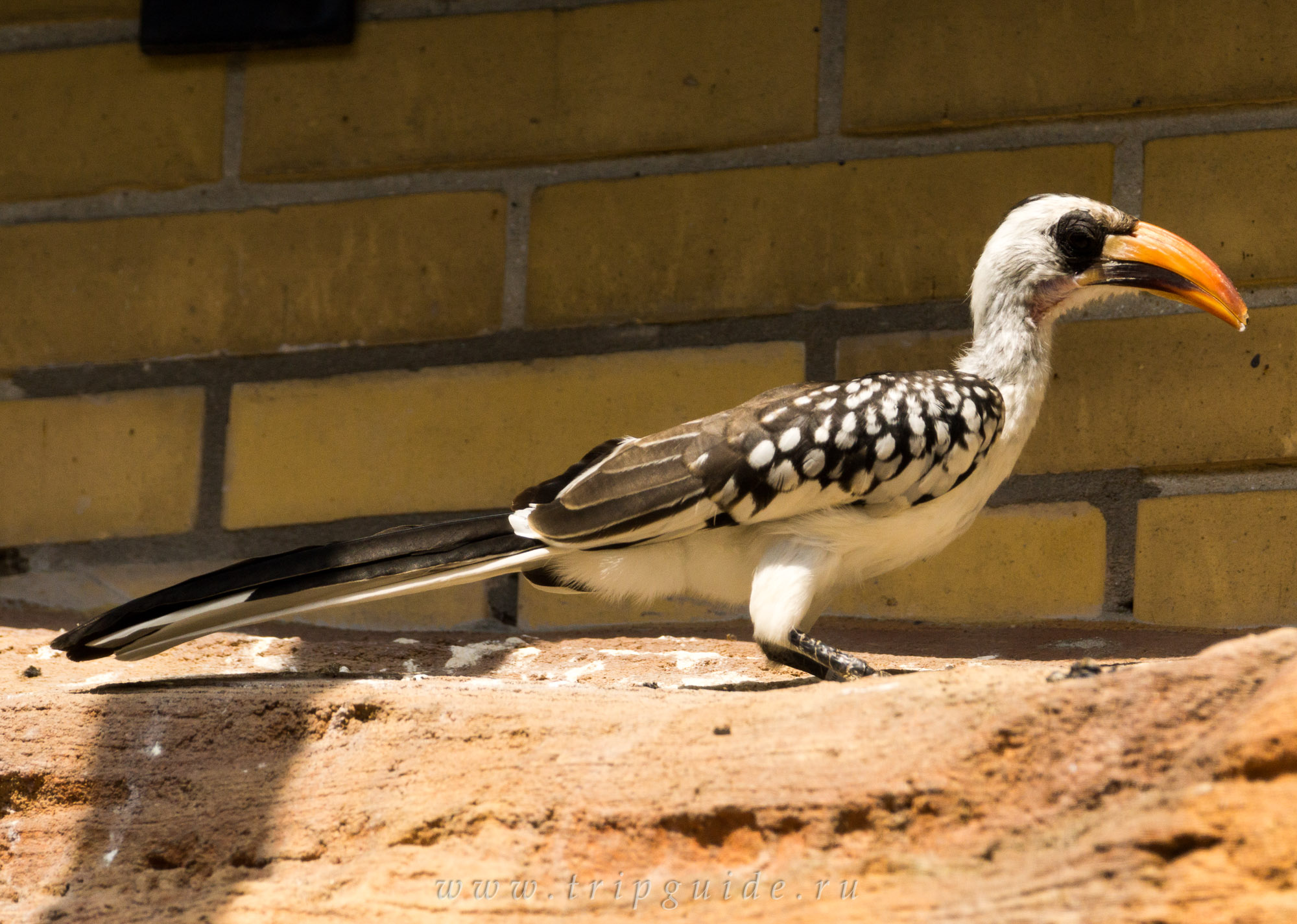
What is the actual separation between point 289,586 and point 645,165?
3.66 feet

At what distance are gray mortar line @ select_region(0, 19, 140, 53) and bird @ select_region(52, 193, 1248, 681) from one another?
1.38 meters

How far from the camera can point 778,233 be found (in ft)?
7.68

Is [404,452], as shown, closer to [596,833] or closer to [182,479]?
[182,479]

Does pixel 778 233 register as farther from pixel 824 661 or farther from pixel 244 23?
pixel 244 23

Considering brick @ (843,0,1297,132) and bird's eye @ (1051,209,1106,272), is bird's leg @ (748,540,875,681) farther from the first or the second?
brick @ (843,0,1297,132)

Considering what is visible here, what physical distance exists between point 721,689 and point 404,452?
970 millimetres

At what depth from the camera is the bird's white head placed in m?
1.87

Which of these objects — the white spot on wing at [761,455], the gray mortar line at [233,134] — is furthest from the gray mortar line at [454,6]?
the white spot on wing at [761,455]

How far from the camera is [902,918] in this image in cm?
103

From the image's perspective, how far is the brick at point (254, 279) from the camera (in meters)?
2.45

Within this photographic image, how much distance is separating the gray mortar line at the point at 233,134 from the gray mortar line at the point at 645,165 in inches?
1.1

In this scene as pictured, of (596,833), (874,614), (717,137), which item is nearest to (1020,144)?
(717,137)

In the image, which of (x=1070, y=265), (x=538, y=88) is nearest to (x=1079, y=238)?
(x=1070, y=265)

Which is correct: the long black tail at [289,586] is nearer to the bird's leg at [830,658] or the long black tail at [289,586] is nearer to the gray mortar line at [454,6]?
the bird's leg at [830,658]
